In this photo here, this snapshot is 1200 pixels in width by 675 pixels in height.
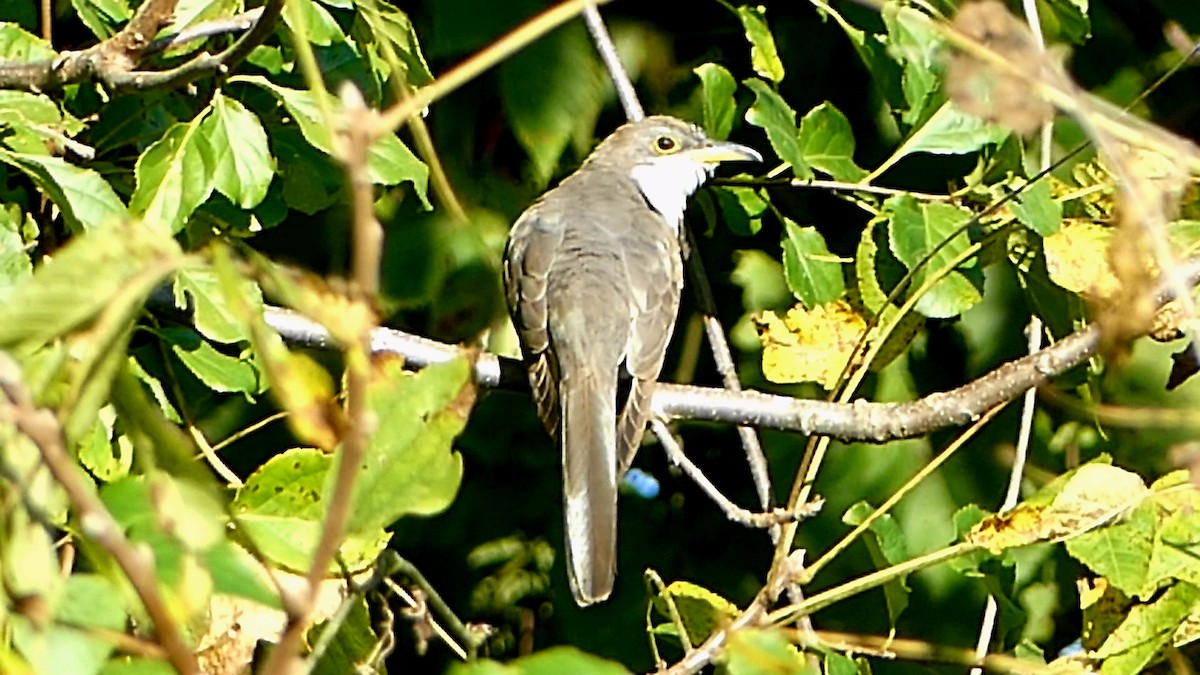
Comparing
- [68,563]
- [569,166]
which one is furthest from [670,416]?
[68,563]

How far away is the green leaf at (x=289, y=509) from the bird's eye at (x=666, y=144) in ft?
9.19

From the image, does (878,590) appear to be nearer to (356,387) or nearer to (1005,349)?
(1005,349)

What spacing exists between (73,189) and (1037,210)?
1660 millimetres

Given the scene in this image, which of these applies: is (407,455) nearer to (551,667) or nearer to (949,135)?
(551,667)

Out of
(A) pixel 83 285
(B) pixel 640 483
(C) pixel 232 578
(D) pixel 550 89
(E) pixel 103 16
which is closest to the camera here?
(A) pixel 83 285

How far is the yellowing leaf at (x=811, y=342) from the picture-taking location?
11.1 feet

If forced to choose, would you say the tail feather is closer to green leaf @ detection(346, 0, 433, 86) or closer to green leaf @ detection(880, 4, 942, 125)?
green leaf @ detection(880, 4, 942, 125)

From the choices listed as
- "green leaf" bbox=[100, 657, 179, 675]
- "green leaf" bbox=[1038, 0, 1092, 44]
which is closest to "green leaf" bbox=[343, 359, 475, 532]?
"green leaf" bbox=[100, 657, 179, 675]

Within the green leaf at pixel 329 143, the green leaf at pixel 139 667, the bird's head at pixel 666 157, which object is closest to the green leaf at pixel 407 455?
the green leaf at pixel 139 667

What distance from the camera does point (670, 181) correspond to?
4.53 metres

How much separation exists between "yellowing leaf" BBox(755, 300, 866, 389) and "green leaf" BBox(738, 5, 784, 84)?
49cm

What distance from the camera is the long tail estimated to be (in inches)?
123

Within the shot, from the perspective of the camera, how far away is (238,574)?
0.94 metres

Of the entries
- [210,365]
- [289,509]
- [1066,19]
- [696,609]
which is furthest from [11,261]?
[1066,19]
